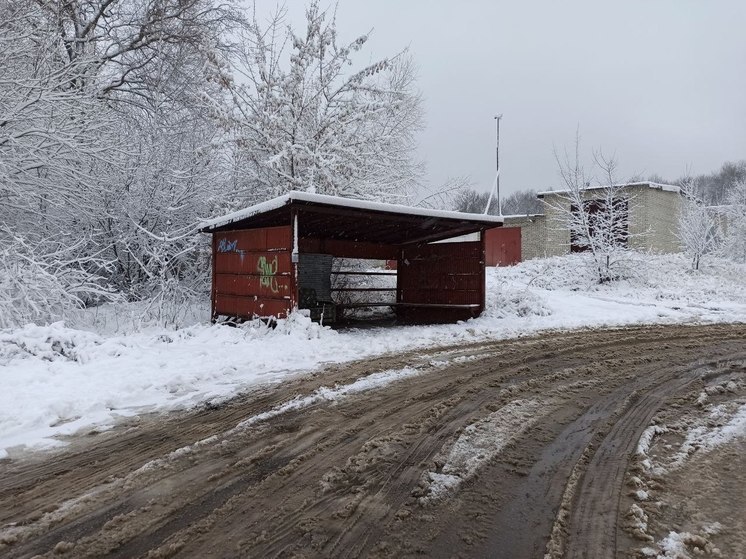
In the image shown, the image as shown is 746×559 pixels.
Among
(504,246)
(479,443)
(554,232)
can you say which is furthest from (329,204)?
(504,246)

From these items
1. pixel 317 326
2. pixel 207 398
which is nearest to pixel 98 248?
pixel 317 326

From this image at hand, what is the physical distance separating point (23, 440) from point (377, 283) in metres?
12.6

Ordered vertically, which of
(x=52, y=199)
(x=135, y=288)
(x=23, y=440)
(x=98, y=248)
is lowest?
(x=23, y=440)

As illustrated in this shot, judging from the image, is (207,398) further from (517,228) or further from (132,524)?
(517,228)

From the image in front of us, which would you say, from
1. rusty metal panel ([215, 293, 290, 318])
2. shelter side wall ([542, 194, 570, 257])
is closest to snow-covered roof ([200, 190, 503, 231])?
rusty metal panel ([215, 293, 290, 318])

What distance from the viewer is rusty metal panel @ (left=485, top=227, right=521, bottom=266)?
105 ft

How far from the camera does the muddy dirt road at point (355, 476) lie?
2.60m

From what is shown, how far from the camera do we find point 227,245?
11.6 metres

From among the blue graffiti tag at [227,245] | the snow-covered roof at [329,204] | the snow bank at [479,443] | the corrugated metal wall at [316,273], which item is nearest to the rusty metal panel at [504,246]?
the snow-covered roof at [329,204]

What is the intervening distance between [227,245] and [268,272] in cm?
193

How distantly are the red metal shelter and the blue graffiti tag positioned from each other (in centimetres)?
2

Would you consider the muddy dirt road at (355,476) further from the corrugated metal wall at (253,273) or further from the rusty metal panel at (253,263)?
the rusty metal panel at (253,263)

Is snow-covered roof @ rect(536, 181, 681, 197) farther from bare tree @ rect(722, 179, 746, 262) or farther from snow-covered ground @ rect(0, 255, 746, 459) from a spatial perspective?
snow-covered ground @ rect(0, 255, 746, 459)

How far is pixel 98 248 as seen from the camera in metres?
13.6
